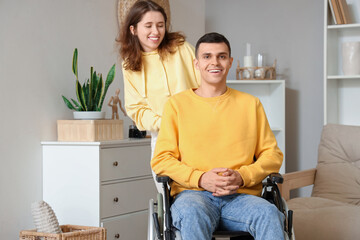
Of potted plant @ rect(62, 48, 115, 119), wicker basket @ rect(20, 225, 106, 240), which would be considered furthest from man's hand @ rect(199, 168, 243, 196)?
potted plant @ rect(62, 48, 115, 119)

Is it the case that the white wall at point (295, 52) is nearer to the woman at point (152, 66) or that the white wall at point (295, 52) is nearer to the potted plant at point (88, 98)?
the potted plant at point (88, 98)

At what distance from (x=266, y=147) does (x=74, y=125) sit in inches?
56.0

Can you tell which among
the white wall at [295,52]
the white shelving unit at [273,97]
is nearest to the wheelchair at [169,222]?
the white shelving unit at [273,97]

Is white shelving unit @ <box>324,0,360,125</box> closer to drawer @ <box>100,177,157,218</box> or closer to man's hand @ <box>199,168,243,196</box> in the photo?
drawer @ <box>100,177,157,218</box>

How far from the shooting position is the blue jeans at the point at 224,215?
1769 mm

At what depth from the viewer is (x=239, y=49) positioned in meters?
4.58

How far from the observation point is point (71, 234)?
106 inches

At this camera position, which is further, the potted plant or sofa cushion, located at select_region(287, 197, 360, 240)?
the potted plant

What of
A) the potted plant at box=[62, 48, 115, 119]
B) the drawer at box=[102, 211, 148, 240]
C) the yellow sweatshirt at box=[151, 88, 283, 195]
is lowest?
the drawer at box=[102, 211, 148, 240]

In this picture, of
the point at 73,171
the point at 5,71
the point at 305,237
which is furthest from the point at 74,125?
the point at 305,237

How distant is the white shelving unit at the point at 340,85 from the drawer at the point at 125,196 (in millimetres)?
1431

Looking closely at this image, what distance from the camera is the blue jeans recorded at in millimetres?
1769

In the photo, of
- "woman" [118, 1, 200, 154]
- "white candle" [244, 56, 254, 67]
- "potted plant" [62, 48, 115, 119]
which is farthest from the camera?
"white candle" [244, 56, 254, 67]

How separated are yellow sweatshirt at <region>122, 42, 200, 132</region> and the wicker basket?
71 centimetres
